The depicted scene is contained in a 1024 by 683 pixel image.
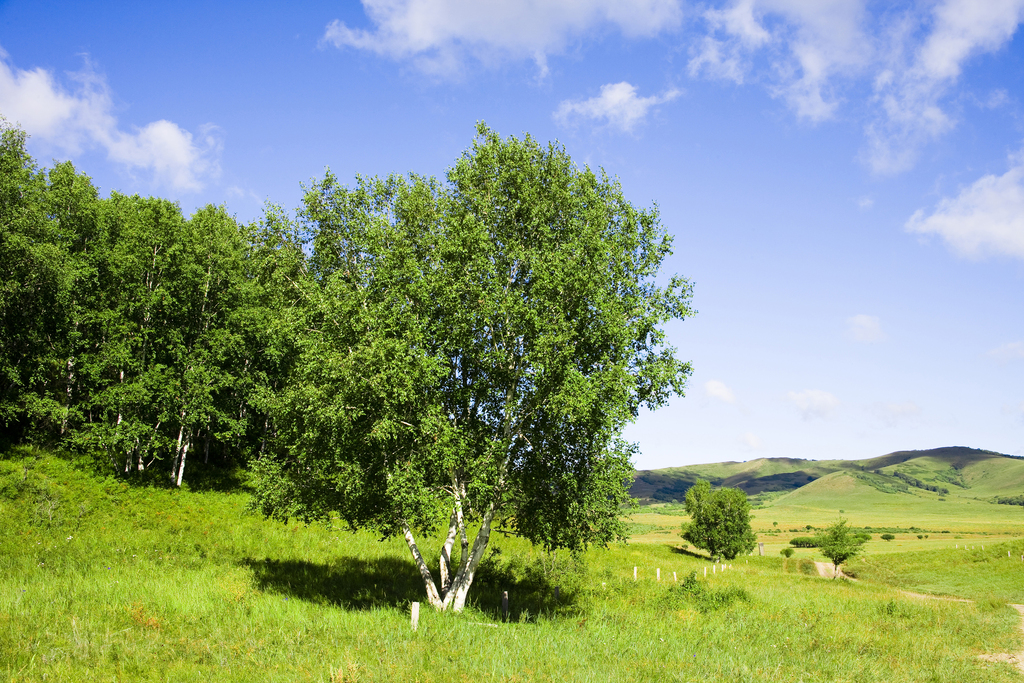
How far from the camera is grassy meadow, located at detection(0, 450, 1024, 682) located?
1233 centimetres

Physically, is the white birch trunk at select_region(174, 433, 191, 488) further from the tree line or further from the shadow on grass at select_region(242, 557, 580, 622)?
the tree line

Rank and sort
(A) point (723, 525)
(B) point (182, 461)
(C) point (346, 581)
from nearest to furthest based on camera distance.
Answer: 1. (C) point (346, 581)
2. (B) point (182, 461)
3. (A) point (723, 525)

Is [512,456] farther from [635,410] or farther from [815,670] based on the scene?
[815,670]

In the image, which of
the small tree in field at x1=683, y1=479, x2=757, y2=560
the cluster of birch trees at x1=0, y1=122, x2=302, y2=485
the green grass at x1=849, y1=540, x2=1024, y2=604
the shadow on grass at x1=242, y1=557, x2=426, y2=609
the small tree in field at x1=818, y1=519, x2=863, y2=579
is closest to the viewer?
the shadow on grass at x1=242, y1=557, x2=426, y2=609

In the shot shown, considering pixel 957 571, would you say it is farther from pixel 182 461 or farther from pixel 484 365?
pixel 182 461

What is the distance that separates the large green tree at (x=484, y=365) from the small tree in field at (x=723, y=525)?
48.5 m

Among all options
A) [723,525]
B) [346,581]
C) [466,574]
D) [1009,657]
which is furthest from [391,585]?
[723,525]

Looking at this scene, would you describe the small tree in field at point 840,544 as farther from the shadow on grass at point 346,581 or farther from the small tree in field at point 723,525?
the shadow on grass at point 346,581

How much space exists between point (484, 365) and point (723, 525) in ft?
183

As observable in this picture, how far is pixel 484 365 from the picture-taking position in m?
18.6

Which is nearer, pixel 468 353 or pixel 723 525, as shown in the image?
pixel 468 353

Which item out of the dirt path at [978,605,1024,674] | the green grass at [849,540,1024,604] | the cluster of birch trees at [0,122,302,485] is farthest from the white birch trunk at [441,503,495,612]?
the green grass at [849,540,1024,604]

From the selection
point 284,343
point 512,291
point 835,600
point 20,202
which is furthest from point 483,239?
point 20,202

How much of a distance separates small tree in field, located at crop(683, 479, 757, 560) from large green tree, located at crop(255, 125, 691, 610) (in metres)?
48.5
